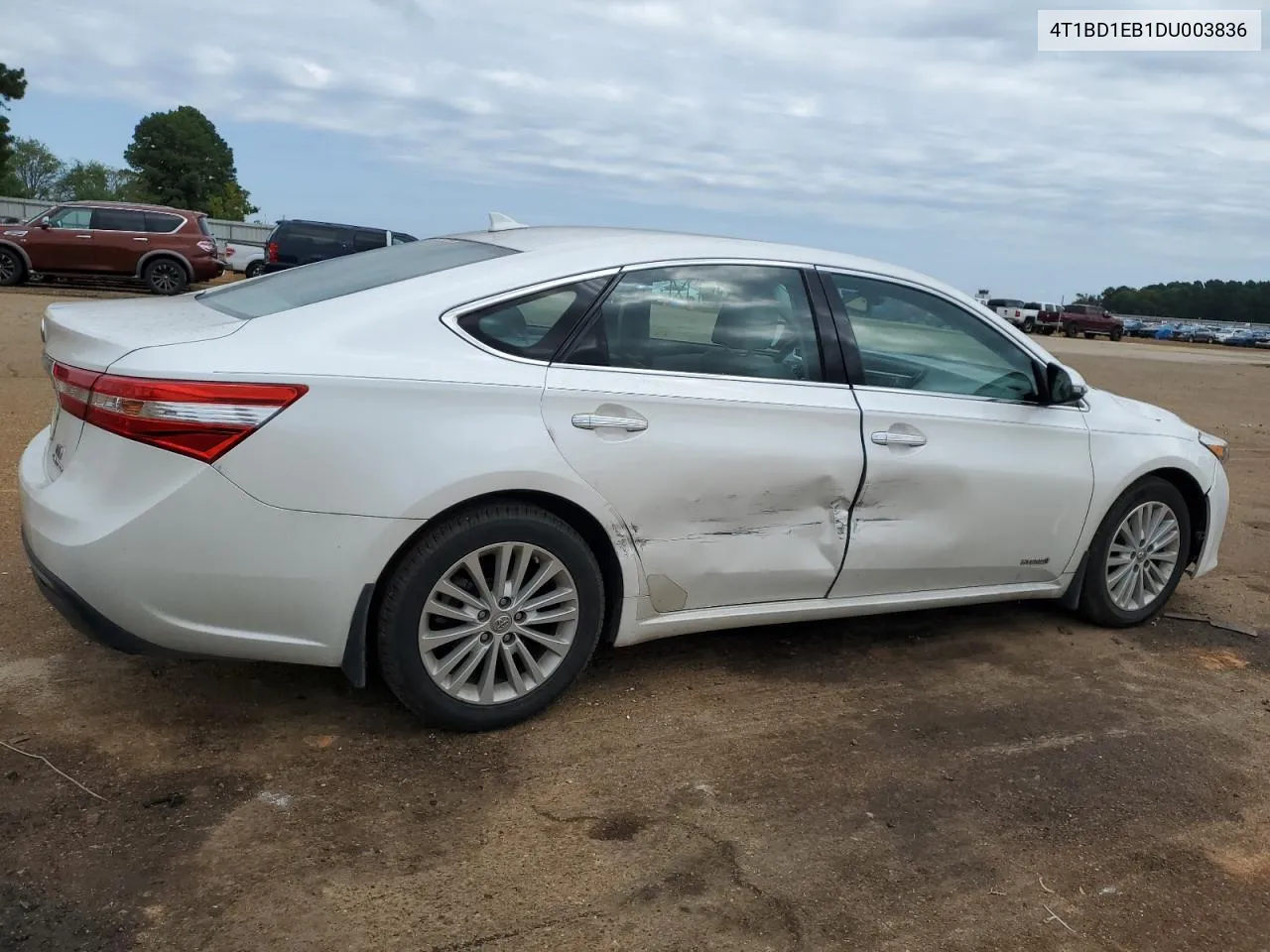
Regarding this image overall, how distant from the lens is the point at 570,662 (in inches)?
139

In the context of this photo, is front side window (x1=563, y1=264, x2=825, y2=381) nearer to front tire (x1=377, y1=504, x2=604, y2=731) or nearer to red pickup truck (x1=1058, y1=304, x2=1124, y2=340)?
front tire (x1=377, y1=504, x2=604, y2=731)

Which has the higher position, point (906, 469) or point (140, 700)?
point (906, 469)

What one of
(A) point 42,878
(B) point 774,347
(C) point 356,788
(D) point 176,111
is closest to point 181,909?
(A) point 42,878

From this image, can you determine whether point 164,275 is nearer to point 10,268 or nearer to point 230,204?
point 10,268

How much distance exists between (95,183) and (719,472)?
10948 cm

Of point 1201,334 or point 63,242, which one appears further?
point 1201,334

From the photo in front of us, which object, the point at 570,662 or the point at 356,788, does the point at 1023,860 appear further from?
the point at 356,788

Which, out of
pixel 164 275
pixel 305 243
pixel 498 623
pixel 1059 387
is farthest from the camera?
pixel 305 243

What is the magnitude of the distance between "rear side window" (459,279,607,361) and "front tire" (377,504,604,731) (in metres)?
0.51

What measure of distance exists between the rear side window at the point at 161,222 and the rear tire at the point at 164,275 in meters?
0.56

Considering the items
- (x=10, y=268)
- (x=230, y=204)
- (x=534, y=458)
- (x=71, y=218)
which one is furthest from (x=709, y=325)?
(x=230, y=204)

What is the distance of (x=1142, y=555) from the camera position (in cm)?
489

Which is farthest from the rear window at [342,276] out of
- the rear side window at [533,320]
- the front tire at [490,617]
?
the front tire at [490,617]

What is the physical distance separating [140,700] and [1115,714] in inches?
134
